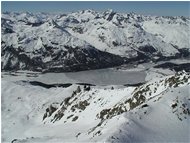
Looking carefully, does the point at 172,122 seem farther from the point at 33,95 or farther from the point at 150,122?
the point at 33,95

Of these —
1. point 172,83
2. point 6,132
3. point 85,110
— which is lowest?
point 6,132

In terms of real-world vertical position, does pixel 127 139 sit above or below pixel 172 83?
below

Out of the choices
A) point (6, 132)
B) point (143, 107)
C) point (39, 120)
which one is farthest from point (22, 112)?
point (143, 107)

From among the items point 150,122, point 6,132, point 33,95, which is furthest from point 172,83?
point 33,95

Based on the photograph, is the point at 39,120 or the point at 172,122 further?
the point at 39,120

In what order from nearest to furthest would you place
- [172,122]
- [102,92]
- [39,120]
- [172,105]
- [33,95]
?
[172,122] < [172,105] < [102,92] < [39,120] < [33,95]

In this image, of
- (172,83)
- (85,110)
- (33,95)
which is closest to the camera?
(172,83)

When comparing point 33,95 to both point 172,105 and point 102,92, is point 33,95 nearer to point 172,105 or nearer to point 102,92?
point 102,92
